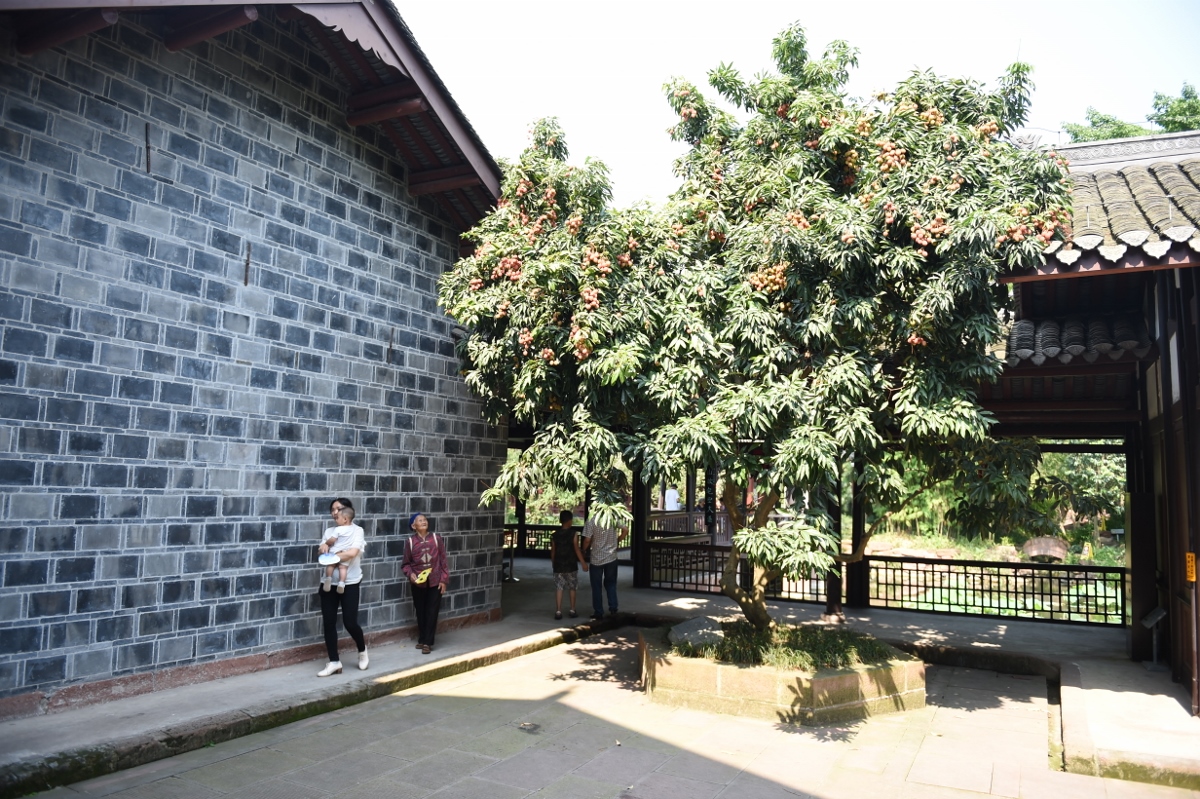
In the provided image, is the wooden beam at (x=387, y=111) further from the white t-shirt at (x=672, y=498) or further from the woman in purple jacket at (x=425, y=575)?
the white t-shirt at (x=672, y=498)

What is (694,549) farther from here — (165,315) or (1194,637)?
(165,315)

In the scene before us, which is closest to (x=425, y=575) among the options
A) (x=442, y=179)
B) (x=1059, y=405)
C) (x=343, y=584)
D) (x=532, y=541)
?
(x=343, y=584)

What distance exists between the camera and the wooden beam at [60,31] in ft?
17.4

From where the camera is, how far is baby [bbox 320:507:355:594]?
6.86 meters

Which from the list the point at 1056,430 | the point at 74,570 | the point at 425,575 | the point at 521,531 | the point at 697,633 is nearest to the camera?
the point at 74,570

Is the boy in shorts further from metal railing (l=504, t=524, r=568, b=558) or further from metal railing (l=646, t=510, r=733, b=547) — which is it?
metal railing (l=504, t=524, r=568, b=558)

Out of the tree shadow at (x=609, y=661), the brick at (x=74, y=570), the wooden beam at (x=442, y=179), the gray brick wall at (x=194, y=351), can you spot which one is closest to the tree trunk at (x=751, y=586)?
the tree shadow at (x=609, y=661)

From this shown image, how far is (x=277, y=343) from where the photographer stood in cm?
712

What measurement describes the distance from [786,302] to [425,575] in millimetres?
4305

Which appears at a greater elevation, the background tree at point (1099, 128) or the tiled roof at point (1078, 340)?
the background tree at point (1099, 128)

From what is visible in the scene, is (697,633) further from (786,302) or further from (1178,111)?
(1178,111)

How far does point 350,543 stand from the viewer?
6973mm

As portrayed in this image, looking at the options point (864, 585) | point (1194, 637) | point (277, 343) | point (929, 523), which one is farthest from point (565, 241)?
point (929, 523)

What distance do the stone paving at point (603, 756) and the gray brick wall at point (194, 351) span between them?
1385 mm
